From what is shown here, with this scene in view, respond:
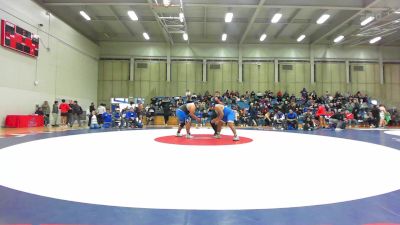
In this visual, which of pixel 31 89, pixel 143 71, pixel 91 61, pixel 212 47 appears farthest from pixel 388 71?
pixel 31 89

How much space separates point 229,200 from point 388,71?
29.8 meters

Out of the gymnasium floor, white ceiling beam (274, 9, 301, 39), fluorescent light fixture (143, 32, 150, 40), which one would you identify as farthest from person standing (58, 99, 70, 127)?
white ceiling beam (274, 9, 301, 39)

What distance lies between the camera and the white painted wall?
44.5 feet

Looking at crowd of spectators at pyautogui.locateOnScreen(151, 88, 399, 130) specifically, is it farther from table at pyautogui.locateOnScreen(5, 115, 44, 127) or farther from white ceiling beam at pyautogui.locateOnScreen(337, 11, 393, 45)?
table at pyautogui.locateOnScreen(5, 115, 44, 127)

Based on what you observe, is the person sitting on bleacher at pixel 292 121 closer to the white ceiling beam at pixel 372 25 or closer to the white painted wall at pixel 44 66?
the white ceiling beam at pixel 372 25

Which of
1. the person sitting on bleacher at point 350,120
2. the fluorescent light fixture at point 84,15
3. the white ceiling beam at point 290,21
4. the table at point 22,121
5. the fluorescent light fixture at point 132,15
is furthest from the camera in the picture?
the white ceiling beam at point 290,21

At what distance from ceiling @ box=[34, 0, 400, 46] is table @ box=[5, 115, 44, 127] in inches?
272

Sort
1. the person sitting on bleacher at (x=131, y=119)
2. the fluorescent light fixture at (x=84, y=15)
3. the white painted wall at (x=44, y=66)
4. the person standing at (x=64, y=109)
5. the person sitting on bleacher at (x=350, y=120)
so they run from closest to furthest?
1. the white painted wall at (x=44, y=66)
2. the person sitting on bleacher at (x=131, y=119)
3. the person standing at (x=64, y=109)
4. the person sitting on bleacher at (x=350, y=120)
5. the fluorescent light fixture at (x=84, y=15)

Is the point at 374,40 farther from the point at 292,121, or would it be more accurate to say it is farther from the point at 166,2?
the point at 166,2

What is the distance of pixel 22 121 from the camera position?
44.7 feet

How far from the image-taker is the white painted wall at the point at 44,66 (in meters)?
13.6

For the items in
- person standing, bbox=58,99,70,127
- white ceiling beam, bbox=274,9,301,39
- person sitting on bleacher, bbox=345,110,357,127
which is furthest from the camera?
white ceiling beam, bbox=274,9,301,39

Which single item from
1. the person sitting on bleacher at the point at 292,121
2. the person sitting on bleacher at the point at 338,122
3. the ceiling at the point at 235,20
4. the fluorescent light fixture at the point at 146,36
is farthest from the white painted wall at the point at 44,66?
the person sitting on bleacher at the point at 338,122

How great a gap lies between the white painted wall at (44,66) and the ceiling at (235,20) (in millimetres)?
1373
